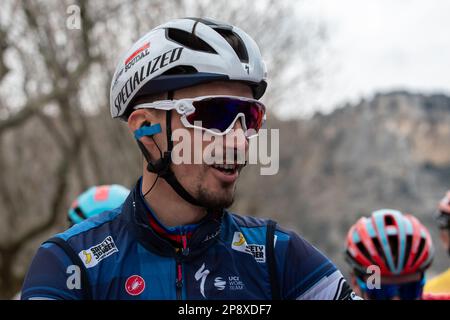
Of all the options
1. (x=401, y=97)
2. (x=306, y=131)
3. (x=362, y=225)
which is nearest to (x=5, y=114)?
(x=362, y=225)

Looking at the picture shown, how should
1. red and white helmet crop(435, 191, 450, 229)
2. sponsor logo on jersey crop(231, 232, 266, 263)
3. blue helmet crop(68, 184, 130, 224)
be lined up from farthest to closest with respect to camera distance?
red and white helmet crop(435, 191, 450, 229) < blue helmet crop(68, 184, 130, 224) < sponsor logo on jersey crop(231, 232, 266, 263)

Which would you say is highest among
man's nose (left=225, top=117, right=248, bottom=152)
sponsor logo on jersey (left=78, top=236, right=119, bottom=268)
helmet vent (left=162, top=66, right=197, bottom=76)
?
helmet vent (left=162, top=66, right=197, bottom=76)

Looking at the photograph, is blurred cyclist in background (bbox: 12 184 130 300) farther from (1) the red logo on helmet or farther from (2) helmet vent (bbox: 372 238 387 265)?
(1) the red logo on helmet

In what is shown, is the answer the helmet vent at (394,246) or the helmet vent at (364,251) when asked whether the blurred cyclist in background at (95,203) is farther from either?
the helmet vent at (394,246)

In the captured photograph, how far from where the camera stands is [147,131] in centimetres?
290

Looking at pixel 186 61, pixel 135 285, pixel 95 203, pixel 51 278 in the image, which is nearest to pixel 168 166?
pixel 186 61

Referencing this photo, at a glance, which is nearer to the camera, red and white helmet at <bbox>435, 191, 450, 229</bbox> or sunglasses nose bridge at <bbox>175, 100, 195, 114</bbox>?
sunglasses nose bridge at <bbox>175, 100, 195, 114</bbox>

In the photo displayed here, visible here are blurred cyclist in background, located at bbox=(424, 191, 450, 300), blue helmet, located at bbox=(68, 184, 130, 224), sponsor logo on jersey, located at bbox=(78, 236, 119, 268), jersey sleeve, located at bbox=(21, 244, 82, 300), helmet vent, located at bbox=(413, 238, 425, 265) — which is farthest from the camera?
blurred cyclist in background, located at bbox=(424, 191, 450, 300)

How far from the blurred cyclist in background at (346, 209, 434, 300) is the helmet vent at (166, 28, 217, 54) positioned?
192cm

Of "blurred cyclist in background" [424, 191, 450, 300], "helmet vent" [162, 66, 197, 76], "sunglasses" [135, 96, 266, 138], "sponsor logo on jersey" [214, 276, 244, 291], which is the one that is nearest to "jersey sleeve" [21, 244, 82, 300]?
"sponsor logo on jersey" [214, 276, 244, 291]

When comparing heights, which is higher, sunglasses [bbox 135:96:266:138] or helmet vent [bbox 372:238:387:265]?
sunglasses [bbox 135:96:266:138]

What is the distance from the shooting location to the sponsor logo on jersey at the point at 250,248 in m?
2.63

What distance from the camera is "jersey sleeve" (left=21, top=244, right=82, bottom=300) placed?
240 centimetres
